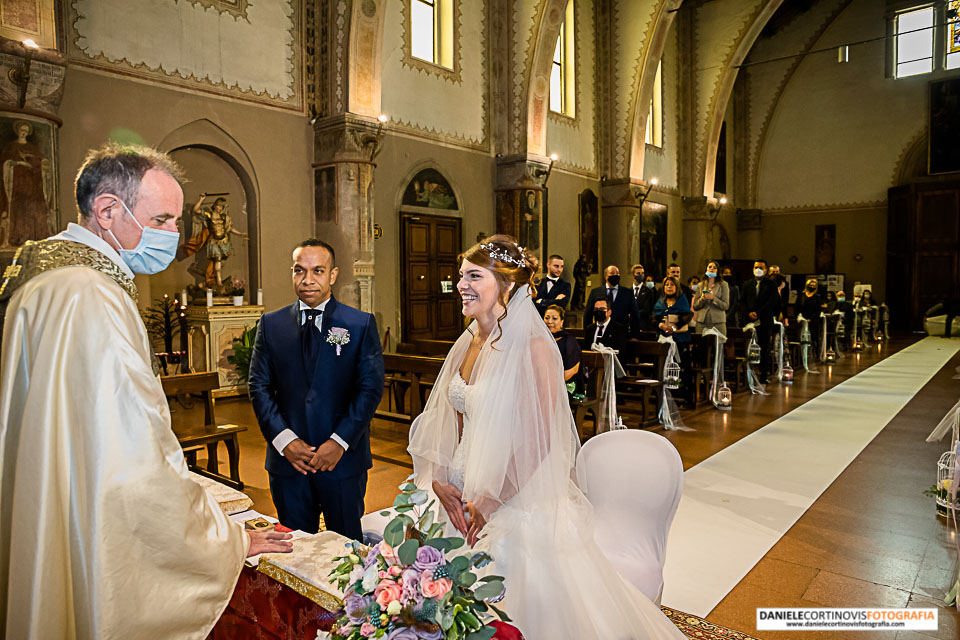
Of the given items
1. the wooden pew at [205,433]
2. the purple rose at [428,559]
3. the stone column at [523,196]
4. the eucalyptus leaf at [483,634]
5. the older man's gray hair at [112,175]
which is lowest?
the wooden pew at [205,433]

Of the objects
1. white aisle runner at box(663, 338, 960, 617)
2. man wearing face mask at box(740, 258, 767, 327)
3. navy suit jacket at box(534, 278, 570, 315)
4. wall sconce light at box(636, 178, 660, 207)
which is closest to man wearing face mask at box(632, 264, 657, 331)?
man wearing face mask at box(740, 258, 767, 327)

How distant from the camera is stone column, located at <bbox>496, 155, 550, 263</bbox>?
473 inches

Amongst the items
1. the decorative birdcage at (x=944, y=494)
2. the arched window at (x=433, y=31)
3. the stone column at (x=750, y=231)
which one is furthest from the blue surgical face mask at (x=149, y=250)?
the stone column at (x=750, y=231)

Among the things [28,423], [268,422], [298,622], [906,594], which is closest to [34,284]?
[28,423]

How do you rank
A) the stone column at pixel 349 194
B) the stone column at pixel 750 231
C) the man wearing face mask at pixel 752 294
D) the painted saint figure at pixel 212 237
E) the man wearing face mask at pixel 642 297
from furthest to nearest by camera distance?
the stone column at pixel 750 231 < the man wearing face mask at pixel 752 294 < the stone column at pixel 349 194 < the man wearing face mask at pixel 642 297 < the painted saint figure at pixel 212 237

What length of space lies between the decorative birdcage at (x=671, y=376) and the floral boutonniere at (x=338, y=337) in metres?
4.89

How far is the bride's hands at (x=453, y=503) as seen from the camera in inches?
84.4

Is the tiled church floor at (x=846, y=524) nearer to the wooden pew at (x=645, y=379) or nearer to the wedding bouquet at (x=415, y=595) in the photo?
the wooden pew at (x=645, y=379)

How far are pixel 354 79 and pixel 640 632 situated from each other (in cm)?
855

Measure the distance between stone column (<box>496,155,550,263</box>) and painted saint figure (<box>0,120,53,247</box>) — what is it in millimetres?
7431

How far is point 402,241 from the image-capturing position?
35.1 feet

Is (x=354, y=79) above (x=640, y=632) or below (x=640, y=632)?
above

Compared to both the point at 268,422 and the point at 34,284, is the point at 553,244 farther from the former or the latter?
Result: the point at 34,284

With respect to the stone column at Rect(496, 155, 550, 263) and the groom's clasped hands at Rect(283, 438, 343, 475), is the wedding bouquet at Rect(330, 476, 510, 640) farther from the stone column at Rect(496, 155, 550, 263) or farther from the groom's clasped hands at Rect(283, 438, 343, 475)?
the stone column at Rect(496, 155, 550, 263)
